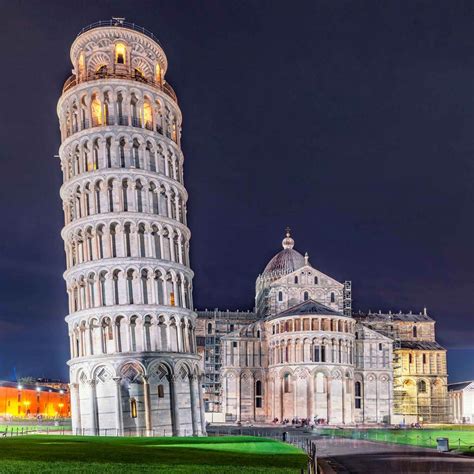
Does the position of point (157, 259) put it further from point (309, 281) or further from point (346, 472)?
point (309, 281)

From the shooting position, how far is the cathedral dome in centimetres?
10700

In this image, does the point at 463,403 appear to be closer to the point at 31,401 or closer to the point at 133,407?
the point at 133,407

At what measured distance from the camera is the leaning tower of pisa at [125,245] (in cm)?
5562

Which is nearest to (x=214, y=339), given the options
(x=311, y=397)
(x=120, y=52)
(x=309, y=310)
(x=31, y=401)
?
(x=309, y=310)

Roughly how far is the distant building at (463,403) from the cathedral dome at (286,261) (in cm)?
3255

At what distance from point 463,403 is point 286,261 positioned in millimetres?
35864

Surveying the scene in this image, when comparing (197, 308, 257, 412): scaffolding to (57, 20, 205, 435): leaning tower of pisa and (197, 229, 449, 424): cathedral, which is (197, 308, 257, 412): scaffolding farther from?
(57, 20, 205, 435): leaning tower of pisa

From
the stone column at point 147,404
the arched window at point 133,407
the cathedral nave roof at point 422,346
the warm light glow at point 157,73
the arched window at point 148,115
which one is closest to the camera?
the stone column at point 147,404

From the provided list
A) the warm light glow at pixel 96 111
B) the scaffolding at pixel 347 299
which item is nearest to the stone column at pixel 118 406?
the warm light glow at pixel 96 111

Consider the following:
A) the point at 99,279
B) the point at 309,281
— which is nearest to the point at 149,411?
the point at 99,279

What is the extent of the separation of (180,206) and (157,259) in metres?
7.58

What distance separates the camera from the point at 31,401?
126750mm

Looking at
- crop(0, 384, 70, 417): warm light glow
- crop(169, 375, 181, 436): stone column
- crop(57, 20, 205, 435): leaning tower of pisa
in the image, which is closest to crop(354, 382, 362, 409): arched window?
crop(57, 20, 205, 435): leaning tower of pisa

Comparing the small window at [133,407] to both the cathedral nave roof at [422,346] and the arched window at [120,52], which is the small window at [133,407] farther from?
the cathedral nave roof at [422,346]
